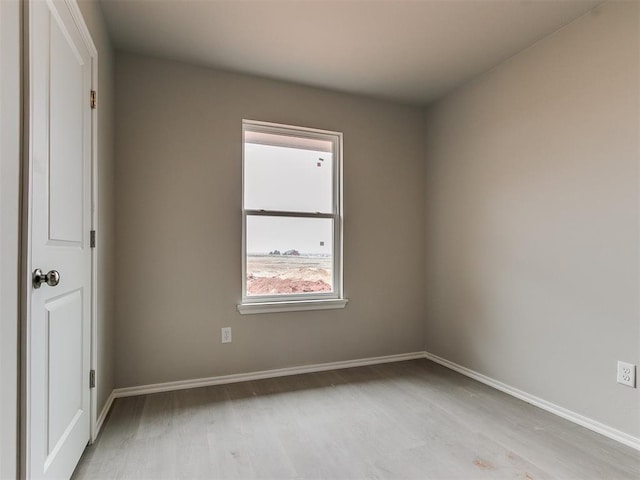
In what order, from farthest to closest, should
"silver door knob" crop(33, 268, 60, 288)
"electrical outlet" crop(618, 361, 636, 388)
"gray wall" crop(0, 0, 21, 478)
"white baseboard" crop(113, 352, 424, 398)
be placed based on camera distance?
1. "white baseboard" crop(113, 352, 424, 398)
2. "electrical outlet" crop(618, 361, 636, 388)
3. "silver door knob" crop(33, 268, 60, 288)
4. "gray wall" crop(0, 0, 21, 478)

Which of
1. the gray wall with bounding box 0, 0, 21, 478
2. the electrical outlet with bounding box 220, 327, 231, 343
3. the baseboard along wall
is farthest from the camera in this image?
the electrical outlet with bounding box 220, 327, 231, 343

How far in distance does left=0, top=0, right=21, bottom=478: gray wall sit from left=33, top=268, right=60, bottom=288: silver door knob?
0.28ft

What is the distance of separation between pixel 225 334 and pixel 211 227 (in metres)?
0.83

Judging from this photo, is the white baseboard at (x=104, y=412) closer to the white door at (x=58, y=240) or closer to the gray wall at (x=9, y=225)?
the white door at (x=58, y=240)

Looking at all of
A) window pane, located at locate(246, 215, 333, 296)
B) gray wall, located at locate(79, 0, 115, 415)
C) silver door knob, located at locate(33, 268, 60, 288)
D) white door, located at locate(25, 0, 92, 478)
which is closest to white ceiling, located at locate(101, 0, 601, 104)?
gray wall, located at locate(79, 0, 115, 415)

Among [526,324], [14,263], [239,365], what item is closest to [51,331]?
[14,263]

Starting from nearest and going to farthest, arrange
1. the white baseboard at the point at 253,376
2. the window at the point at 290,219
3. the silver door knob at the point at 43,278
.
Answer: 1. the silver door knob at the point at 43,278
2. the white baseboard at the point at 253,376
3. the window at the point at 290,219

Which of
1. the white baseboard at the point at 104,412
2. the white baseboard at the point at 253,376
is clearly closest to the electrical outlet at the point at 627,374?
the white baseboard at the point at 253,376

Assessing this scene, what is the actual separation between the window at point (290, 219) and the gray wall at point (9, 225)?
177cm

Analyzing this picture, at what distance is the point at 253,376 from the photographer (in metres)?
2.86

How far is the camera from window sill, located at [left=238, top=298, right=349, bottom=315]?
9.31ft

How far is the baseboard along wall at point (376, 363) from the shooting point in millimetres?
2045

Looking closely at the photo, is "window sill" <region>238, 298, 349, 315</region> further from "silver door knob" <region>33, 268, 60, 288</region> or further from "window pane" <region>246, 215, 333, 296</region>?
"silver door knob" <region>33, 268, 60, 288</region>

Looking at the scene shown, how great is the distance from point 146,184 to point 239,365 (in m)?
1.53
